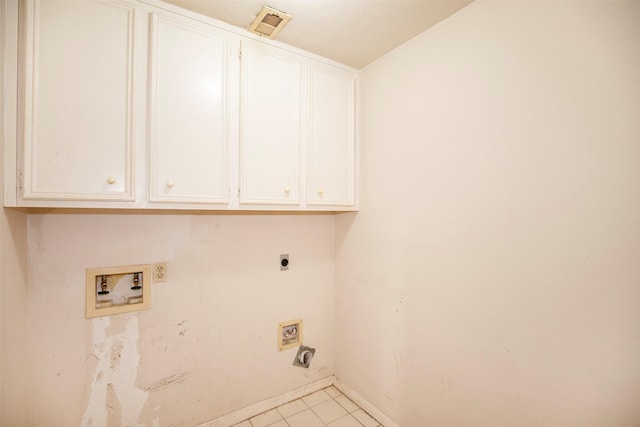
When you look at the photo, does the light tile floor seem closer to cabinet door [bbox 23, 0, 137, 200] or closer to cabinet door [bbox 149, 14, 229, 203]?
cabinet door [bbox 149, 14, 229, 203]

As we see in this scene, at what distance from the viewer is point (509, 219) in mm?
1220

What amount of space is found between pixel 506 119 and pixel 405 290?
1.00m

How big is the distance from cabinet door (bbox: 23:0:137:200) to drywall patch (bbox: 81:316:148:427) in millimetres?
749

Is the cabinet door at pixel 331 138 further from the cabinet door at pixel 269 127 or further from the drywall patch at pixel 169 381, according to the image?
the drywall patch at pixel 169 381

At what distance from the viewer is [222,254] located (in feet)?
5.91

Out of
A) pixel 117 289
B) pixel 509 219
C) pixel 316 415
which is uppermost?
pixel 509 219

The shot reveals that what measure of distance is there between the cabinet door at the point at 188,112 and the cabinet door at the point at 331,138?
0.54 meters

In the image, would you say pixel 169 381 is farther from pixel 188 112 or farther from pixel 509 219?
pixel 509 219

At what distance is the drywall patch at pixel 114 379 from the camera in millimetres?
1448

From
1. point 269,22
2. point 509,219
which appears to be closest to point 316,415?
point 509,219

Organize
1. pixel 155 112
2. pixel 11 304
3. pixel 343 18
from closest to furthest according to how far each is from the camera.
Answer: pixel 11 304 → pixel 155 112 → pixel 343 18

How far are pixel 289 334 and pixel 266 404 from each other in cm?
45

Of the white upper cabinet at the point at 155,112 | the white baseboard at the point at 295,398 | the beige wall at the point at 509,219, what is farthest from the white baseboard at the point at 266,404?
the white upper cabinet at the point at 155,112

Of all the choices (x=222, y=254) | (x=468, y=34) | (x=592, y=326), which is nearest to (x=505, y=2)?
(x=468, y=34)
